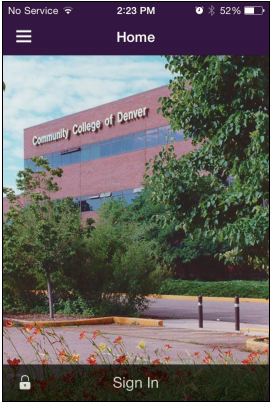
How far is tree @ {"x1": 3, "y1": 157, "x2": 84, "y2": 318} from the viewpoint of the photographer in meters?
16.1

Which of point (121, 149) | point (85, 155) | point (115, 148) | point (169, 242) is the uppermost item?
point (115, 148)

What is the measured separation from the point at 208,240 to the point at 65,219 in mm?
14390

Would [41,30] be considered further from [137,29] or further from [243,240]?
[243,240]

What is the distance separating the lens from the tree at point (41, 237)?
52.9 feet

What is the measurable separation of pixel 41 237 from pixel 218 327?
4.92 m

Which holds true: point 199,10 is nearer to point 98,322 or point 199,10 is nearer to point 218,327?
point 218,327

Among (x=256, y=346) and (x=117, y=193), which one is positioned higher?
(x=117, y=193)

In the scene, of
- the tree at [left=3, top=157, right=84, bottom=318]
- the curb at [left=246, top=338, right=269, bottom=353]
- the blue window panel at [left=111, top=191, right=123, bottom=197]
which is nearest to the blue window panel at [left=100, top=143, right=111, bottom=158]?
the blue window panel at [left=111, top=191, right=123, bottom=197]

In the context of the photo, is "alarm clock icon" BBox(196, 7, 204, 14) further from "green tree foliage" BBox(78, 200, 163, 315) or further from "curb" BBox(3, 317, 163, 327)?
"green tree foliage" BBox(78, 200, 163, 315)

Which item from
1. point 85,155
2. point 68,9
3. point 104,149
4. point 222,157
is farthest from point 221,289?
point 68,9

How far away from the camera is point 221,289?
28.1 metres

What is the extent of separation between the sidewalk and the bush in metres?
9.46

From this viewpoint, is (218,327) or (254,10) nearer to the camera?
(254,10)

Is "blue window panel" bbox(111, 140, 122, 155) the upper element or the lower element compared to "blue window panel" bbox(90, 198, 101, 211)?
upper
